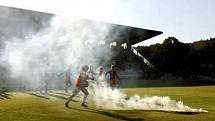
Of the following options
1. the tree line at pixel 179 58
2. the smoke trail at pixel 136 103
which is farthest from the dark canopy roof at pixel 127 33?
the tree line at pixel 179 58

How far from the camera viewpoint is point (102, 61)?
62.0m

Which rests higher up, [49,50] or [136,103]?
[49,50]

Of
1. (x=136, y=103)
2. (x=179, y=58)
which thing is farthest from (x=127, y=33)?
(x=179, y=58)

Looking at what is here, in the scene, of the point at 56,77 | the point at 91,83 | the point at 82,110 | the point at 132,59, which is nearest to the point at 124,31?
the point at 132,59

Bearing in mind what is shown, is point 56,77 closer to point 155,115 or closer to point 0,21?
point 0,21

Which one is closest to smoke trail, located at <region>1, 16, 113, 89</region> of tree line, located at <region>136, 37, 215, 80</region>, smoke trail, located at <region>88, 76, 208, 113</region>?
smoke trail, located at <region>88, 76, 208, 113</region>

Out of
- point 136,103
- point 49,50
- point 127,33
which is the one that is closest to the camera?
point 136,103

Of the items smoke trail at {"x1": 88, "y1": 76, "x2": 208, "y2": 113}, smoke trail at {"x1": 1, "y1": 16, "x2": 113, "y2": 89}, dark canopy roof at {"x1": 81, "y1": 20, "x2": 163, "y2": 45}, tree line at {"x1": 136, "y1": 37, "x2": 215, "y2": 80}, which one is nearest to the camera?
smoke trail at {"x1": 88, "y1": 76, "x2": 208, "y2": 113}

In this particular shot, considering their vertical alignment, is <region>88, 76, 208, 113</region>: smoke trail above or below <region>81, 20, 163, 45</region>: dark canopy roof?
below

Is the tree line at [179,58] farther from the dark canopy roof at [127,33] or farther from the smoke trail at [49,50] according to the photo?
the smoke trail at [49,50]

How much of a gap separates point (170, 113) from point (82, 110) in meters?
3.76

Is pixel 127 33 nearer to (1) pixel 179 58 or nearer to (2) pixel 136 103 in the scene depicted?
(2) pixel 136 103

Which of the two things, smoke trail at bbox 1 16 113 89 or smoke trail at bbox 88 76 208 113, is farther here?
smoke trail at bbox 1 16 113 89

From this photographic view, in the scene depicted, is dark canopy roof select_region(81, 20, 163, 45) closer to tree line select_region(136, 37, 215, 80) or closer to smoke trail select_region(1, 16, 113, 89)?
smoke trail select_region(1, 16, 113, 89)
